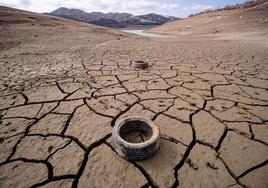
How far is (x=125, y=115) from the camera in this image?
202cm

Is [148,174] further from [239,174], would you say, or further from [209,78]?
[209,78]

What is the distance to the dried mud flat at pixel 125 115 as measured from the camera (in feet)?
4.24

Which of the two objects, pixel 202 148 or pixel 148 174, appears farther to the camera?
pixel 202 148

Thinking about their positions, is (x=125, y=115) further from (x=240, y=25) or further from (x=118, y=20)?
(x=118, y=20)

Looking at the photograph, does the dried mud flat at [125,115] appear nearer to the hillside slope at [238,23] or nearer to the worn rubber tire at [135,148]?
the worn rubber tire at [135,148]

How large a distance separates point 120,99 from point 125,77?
892mm

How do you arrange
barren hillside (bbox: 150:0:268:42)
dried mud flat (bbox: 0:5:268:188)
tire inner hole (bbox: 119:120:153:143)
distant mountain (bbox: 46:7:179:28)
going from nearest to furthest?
dried mud flat (bbox: 0:5:268:188) < tire inner hole (bbox: 119:120:153:143) < barren hillside (bbox: 150:0:268:42) < distant mountain (bbox: 46:7:179:28)

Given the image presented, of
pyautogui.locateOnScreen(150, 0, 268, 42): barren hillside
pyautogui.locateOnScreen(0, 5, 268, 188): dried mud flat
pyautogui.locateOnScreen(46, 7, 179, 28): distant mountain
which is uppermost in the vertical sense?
pyautogui.locateOnScreen(150, 0, 268, 42): barren hillside

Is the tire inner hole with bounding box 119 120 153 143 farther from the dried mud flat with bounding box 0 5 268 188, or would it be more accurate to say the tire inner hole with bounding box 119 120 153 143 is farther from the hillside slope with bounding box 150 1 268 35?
the hillside slope with bounding box 150 1 268 35

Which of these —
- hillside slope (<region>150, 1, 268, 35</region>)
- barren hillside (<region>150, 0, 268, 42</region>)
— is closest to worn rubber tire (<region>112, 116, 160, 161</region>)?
barren hillside (<region>150, 0, 268, 42</region>)

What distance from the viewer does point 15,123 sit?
6.06ft

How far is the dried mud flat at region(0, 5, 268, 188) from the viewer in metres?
1.29

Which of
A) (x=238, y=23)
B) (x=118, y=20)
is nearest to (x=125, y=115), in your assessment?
(x=238, y=23)

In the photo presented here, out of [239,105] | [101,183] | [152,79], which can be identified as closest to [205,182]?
[101,183]
